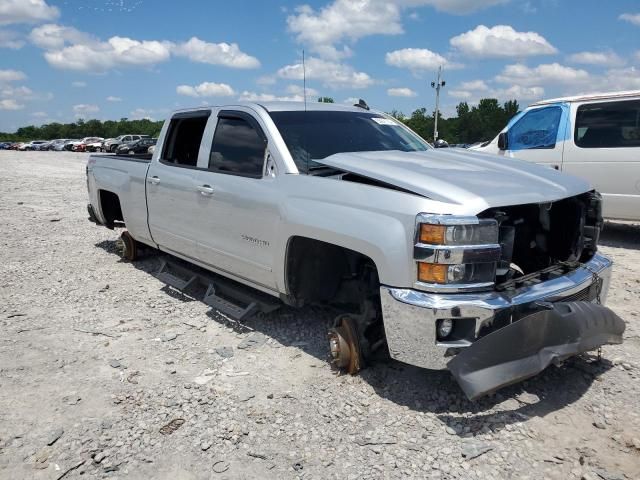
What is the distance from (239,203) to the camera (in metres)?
3.95

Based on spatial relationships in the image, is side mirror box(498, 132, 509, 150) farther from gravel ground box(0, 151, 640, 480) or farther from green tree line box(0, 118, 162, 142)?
green tree line box(0, 118, 162, 142)

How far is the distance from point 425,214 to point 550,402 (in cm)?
143

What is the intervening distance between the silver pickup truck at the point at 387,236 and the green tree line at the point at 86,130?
91.2 metres

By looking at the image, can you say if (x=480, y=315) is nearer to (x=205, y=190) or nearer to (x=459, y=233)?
(x=459, y=233)

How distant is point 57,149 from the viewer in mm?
56750

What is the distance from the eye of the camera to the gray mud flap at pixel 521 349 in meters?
2.68

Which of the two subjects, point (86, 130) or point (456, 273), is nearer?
point (456, 273)

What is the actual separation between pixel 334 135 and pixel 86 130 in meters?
104

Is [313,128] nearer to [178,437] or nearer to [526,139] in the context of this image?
[178,437]

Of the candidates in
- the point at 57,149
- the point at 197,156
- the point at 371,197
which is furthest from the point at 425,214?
the point at 57,149

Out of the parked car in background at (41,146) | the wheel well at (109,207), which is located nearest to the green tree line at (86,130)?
the parked car in background at (41,146)

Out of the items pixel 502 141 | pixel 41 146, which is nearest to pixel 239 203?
pixel 502 141

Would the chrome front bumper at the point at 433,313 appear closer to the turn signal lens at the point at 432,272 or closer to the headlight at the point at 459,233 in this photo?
the turn signal lens at the point at 432,272

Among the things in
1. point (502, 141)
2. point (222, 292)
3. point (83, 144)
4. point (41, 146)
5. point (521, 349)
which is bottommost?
point (41, 146)
